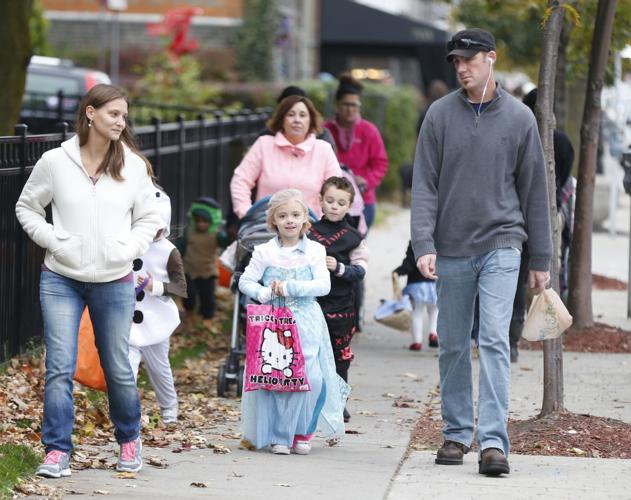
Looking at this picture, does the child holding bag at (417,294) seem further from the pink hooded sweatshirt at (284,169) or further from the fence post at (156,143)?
the fence post at (156,143)

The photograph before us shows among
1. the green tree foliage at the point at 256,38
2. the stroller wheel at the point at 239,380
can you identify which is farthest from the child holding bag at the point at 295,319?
the green tree foliage at the point at 256,38

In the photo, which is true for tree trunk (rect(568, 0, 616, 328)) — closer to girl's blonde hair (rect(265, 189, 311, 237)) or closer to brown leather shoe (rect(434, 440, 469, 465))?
girl's blonde hair (rect(265, 189, 311, 237))

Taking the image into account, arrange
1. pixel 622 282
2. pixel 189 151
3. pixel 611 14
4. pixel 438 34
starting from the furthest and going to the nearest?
pixel 438 34, pixel 622 282, pixel 189 151, pixel 611 14

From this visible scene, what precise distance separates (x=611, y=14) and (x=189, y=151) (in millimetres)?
4649

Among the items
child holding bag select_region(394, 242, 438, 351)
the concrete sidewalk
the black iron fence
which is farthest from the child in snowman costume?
child holding bag select_region(394, 242, 438, 351)

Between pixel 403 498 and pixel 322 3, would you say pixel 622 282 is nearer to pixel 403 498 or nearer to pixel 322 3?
pixel 403 498

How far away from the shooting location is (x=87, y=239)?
21.0ft

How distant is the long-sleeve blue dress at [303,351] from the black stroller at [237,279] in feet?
3.16

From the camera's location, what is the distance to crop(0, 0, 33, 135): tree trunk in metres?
12.6

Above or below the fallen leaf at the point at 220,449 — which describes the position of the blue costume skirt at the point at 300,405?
above

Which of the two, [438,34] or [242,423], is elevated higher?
[438,34]

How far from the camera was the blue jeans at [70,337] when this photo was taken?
21.2 ft


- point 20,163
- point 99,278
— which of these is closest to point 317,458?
point 99,278

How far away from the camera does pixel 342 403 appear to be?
24.8 feet
